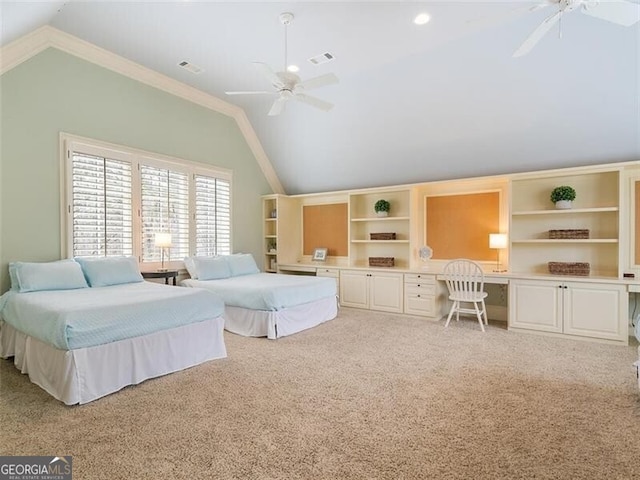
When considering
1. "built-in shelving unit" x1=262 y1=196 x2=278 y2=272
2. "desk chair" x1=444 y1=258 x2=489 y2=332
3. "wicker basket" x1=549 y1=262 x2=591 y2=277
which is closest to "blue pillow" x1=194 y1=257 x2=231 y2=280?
"built-in shelving unit" x1=262 y1=196 x2=278 y2=272

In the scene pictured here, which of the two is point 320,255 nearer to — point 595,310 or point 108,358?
point 595,310

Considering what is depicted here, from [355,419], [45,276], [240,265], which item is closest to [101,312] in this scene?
[45,276]

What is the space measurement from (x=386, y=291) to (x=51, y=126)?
16.1ft

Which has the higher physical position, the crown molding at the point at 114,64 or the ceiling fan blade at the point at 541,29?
the crown molding at the point at 114,64

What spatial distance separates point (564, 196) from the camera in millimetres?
4410

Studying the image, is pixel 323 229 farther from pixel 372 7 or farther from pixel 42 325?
pixel 42 325

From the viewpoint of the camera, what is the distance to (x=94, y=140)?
4301mm

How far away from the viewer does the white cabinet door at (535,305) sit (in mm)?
4254

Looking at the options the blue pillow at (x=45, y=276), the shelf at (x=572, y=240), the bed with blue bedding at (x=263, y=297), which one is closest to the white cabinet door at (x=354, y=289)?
the bed with blue bedding at (x=263, y=297)

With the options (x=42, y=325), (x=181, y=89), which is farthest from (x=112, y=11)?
(x=42, y=325)

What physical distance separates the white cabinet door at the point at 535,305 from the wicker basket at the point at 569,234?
25.9 inches

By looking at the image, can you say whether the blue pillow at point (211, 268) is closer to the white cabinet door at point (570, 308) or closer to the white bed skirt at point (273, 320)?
the white bed skirt at point (273, 320)

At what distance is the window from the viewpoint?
13.7ft

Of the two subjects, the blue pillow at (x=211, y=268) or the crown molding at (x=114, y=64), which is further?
the blue pillow at (x=211, y=268)
